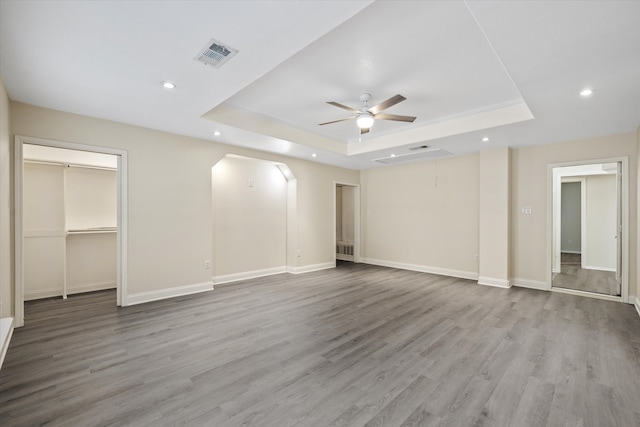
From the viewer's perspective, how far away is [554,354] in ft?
8.81

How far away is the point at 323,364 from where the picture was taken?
8.14 ft

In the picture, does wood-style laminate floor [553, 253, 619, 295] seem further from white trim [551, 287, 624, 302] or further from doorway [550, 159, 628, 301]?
white trim [551, 287, 624, 302]

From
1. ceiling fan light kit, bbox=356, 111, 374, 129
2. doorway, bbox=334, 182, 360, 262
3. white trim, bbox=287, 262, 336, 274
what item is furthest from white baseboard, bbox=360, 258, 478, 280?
ceiling fan light kit, bbox=356, 111, 374, 129

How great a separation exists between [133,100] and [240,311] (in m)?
2.95

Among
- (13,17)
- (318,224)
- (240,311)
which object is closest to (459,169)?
(318,224)

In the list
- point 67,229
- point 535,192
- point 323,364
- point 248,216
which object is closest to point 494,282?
point 535,192

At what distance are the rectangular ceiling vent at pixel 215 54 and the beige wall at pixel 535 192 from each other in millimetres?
5459

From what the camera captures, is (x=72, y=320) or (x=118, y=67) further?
(x=72, y=320)

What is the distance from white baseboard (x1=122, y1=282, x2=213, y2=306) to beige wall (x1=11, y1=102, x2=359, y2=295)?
0.06 metres

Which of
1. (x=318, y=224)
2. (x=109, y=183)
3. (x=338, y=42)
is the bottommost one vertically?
(x=318, y=224)

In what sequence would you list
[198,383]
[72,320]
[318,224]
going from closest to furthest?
[198,383]
[72,320]
[318,224]

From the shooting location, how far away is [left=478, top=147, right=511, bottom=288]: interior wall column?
5207 mm

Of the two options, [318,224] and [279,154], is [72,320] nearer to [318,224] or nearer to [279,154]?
[279,154]

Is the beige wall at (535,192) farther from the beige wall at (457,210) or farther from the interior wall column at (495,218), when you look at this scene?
the interior wall column at (495,218)
